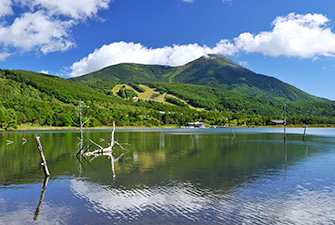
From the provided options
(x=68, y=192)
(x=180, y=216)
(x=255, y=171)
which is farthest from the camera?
(x=255, y=171)

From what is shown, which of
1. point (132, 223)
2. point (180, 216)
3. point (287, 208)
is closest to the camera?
point (132, 223)

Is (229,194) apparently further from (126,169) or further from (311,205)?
(126,169)

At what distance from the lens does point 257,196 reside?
1823 cm

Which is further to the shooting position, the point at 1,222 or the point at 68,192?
the point at 68,192

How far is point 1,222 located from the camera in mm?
13703

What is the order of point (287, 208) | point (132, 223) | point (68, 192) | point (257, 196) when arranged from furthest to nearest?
1. point (68, 192)
2. point (257, 196)
3. point (287, 208)
4. point (132, 223)

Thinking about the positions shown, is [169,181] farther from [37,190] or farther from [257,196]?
[37,190]

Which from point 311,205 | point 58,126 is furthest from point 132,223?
point 58,126

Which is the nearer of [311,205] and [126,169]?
[311,205]

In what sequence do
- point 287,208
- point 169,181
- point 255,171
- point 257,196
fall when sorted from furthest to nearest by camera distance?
point 255,171, point 169,181, point 257,196, point 287,208

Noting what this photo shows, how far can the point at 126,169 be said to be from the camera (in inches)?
1113

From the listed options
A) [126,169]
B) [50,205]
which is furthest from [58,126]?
[50,205]

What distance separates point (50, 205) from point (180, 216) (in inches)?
321

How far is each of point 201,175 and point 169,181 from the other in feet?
13.2
